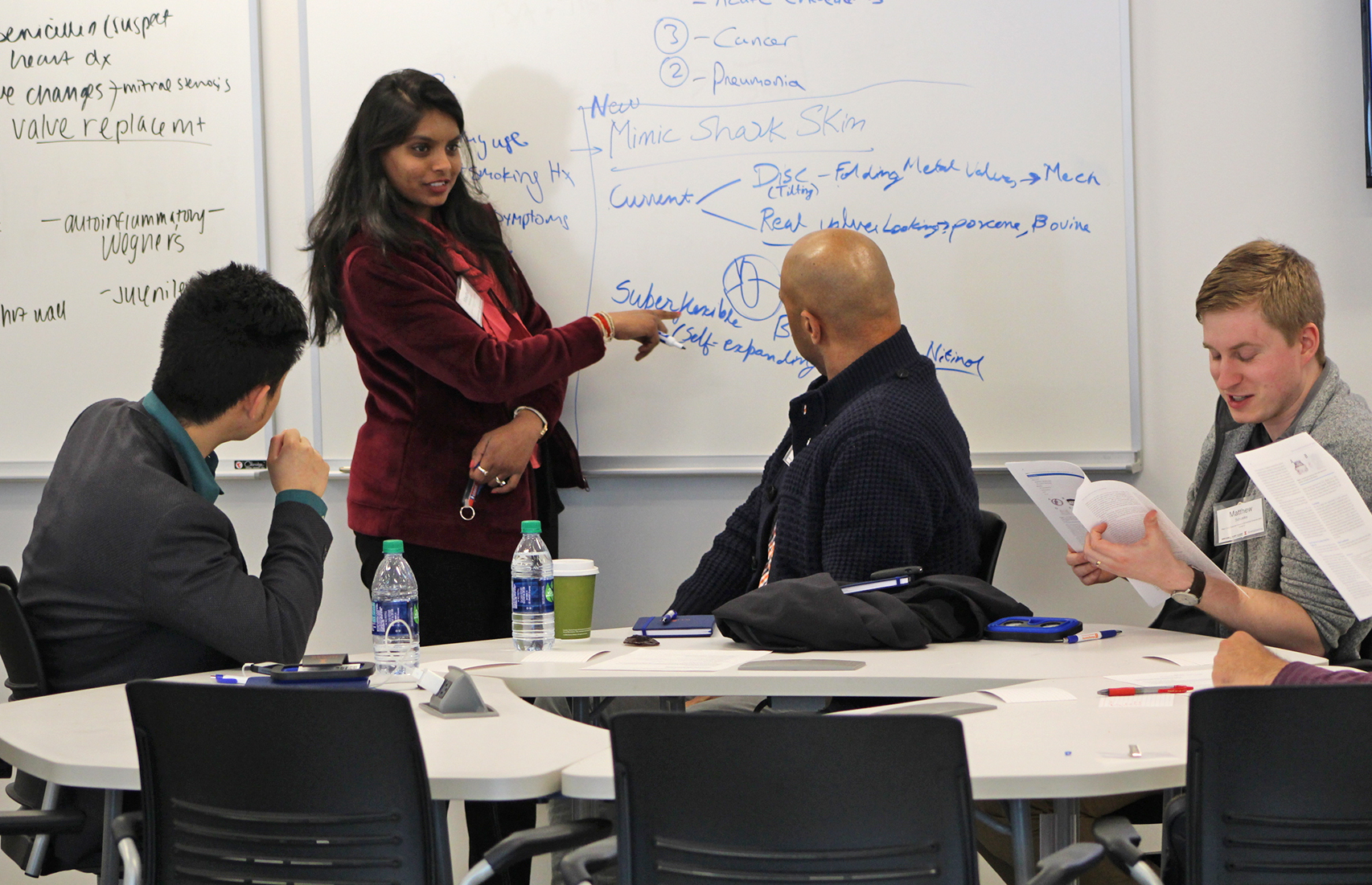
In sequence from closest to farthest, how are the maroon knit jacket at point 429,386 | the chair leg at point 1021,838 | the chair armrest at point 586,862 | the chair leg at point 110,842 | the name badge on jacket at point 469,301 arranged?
the chair armrest at point 586,862, the chair leg at point 1021,838, the chair leg at point 110,842, the maroon knit jacket at point 429,386, the name badge on jacket at point 469,301

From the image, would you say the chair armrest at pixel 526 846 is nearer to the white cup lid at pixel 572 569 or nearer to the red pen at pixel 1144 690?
the red pen at pixel 1144 690

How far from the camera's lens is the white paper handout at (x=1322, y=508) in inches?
76.2

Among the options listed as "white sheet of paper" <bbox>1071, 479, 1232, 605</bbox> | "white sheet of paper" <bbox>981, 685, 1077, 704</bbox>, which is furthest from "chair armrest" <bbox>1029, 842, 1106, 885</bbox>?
"white sheet of paper" <bbox>1071, 479, 1232, 605</bbox>

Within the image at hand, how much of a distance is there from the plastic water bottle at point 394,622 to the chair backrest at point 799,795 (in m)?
0.88

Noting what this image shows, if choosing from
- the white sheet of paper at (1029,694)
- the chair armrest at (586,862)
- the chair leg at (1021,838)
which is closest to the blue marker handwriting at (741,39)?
the white sheet of paper at (1029,694)

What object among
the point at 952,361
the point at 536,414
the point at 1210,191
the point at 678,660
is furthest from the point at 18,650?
the point at 1210,191

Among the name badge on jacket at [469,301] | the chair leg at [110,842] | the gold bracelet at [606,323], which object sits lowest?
the chair leg at [110,842]

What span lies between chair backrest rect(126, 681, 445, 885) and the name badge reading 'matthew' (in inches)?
61.4

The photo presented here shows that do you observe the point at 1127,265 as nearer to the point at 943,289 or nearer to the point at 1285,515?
the point at 943,289

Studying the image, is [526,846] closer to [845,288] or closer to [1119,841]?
[1119,841]

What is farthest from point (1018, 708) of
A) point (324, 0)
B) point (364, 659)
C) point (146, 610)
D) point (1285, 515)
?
point (324, 0)

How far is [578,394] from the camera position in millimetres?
3209

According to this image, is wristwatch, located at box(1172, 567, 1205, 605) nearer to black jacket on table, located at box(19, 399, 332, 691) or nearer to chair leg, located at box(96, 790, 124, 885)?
black jacket on table, located at box(19, 399, 332, 691)

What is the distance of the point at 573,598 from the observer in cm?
227
